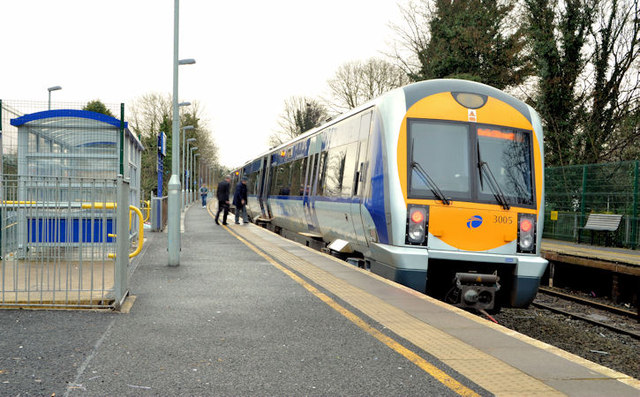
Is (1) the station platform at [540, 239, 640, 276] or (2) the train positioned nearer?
(2) the train

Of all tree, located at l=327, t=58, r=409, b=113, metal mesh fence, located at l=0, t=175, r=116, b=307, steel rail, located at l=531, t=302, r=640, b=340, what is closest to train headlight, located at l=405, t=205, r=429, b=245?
steel rail, located at l=531, t=302, r=640, b=340

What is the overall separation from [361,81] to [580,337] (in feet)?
126

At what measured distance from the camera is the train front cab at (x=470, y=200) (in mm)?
7926

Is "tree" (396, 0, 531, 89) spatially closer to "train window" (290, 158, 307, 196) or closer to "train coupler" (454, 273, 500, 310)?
"train window" (290, 158, 307, 196)

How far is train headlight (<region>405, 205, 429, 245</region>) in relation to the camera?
7.90m

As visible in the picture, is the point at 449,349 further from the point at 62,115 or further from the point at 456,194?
the point at 62,115

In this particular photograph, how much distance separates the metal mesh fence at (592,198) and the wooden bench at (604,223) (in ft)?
0.44

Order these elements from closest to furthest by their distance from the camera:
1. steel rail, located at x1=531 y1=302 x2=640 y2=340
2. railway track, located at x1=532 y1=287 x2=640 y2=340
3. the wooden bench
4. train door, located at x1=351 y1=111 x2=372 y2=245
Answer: steel rail, located at x1=531 y1=302 x2=640 y2=340
railway track, located at x1=532 y1=287 x2=640 y2=340
train door, located at x1=351 y1=111 x2=372 y2=245
the wooden bench

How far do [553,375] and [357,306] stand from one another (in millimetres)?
2682

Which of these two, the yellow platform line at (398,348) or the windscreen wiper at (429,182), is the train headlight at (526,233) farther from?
the yellow platform line at (398,348)

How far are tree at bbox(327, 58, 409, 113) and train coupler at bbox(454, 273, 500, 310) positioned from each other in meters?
36.4

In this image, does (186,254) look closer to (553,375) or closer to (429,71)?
(553,375)

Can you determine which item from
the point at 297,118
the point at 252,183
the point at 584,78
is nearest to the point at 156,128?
the point at 297,118

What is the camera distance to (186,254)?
481 inches
